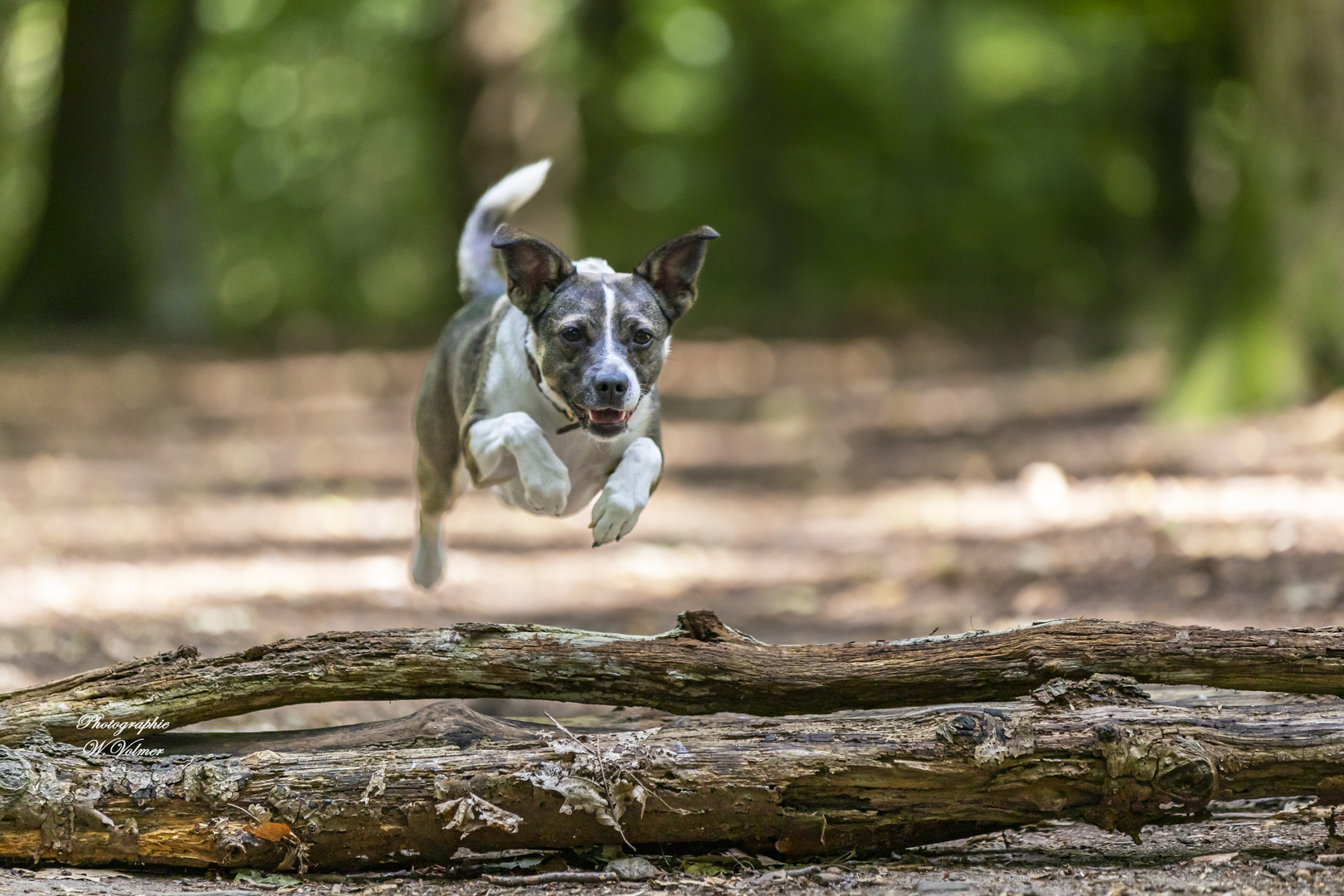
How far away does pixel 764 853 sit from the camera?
4.11 metres

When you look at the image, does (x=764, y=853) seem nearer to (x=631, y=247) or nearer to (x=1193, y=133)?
(x=1193, y=133)

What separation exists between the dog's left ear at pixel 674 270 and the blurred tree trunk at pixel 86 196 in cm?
1666

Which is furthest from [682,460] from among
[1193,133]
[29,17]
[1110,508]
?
[29,17]

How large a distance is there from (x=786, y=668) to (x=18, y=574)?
646cm

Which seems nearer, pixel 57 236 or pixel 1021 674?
pixel 1021 674

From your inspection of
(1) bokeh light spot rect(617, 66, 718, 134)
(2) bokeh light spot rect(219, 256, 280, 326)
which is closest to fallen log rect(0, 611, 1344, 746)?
(1) bokeh light spot rect(617, 66, 718, 134)

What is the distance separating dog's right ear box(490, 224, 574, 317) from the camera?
17.0 ft

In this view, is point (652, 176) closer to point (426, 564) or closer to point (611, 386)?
point (426, 564)

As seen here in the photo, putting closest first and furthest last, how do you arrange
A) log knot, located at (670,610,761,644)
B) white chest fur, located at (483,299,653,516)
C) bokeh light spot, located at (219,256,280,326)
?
log knot, located at (670,610,761,644) < white chest fur, located at (483,299,653,516) < bokeh light spot, located at (219,256,280,326)

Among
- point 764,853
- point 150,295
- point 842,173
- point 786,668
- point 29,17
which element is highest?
point 29,17

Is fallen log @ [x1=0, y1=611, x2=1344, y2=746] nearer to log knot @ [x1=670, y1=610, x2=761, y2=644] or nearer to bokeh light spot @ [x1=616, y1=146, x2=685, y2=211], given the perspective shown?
log knot @ [x1=670, y1=610, x2=761, y2=644]

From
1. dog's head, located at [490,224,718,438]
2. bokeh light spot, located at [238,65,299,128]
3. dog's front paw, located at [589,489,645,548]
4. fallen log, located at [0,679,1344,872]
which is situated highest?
bokeh light spot, located at [238,65,299,128]

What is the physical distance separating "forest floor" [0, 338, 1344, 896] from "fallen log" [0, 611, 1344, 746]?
488mm

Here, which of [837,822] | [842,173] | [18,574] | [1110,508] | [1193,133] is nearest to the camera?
[837,822]
